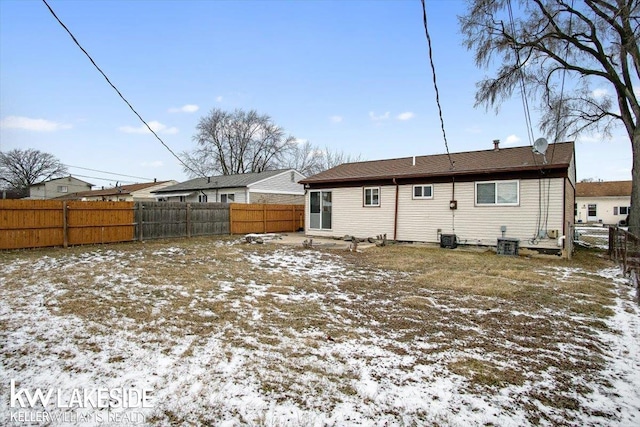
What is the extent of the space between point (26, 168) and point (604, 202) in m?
75.5

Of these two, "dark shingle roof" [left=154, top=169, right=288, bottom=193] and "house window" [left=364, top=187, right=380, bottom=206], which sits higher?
"dark shingle roof" [left=154, top=169, right=288, bottom=193]

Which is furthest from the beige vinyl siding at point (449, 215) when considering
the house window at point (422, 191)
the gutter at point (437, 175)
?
the gutter at point (437, 175)

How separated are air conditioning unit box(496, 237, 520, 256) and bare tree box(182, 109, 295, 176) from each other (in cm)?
3571

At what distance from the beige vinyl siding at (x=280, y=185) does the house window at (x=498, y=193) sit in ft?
46.6

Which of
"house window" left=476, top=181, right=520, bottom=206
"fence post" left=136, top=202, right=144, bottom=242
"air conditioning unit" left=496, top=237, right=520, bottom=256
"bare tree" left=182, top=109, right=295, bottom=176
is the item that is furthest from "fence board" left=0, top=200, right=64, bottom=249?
"bare tree" left=182, top=109, right=295, bottom=176

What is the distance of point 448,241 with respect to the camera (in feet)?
41.0

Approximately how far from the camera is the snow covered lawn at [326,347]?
2.63m

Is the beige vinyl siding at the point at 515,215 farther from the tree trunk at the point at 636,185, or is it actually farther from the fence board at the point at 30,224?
the fence board at the point at 30,224

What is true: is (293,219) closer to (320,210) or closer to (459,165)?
(320,210)

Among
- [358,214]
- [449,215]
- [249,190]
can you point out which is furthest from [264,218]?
[449,215]

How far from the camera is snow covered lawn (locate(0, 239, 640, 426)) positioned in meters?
2.63

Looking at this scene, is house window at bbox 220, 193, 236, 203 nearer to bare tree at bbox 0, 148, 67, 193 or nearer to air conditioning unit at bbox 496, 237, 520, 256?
air conditioning unit at bbox 496, 237, 520, 256
